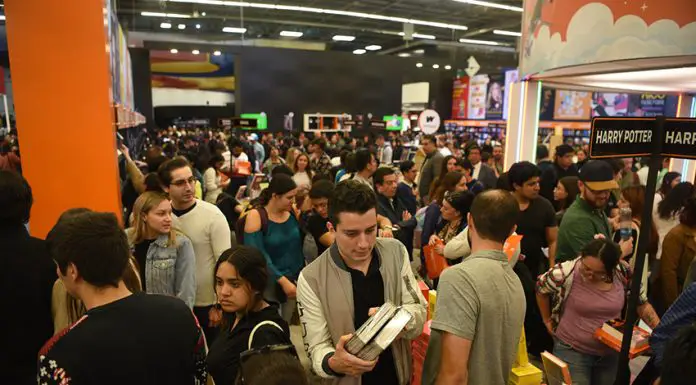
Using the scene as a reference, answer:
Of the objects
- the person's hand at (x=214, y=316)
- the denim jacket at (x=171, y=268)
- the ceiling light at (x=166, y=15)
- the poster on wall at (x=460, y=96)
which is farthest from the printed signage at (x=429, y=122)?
the poster on wall at (x=460, y=96)

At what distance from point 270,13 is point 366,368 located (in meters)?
17.3

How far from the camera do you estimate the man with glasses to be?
9.39ft

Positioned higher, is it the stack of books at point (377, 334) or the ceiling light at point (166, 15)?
the ceiling light at point (166, 15)

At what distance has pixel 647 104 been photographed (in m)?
15.8

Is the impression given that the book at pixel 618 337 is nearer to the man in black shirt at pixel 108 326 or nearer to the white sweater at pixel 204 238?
the man in black shirt at pixel 108 326

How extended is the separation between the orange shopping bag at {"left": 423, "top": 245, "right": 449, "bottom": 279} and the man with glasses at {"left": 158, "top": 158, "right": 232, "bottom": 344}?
1.45 m

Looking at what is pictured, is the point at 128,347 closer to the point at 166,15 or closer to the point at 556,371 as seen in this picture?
the point at 556,371

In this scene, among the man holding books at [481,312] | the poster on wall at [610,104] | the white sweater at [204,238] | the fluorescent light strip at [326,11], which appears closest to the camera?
the man holding books at [481,312]

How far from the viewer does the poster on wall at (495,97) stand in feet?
63.4

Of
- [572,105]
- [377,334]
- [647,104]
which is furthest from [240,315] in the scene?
[572,105]

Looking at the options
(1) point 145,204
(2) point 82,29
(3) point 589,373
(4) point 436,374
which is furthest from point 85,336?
(2) point 82,29

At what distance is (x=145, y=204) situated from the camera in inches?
101

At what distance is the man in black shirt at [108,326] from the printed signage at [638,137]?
1650mm

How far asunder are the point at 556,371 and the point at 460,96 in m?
20.7
